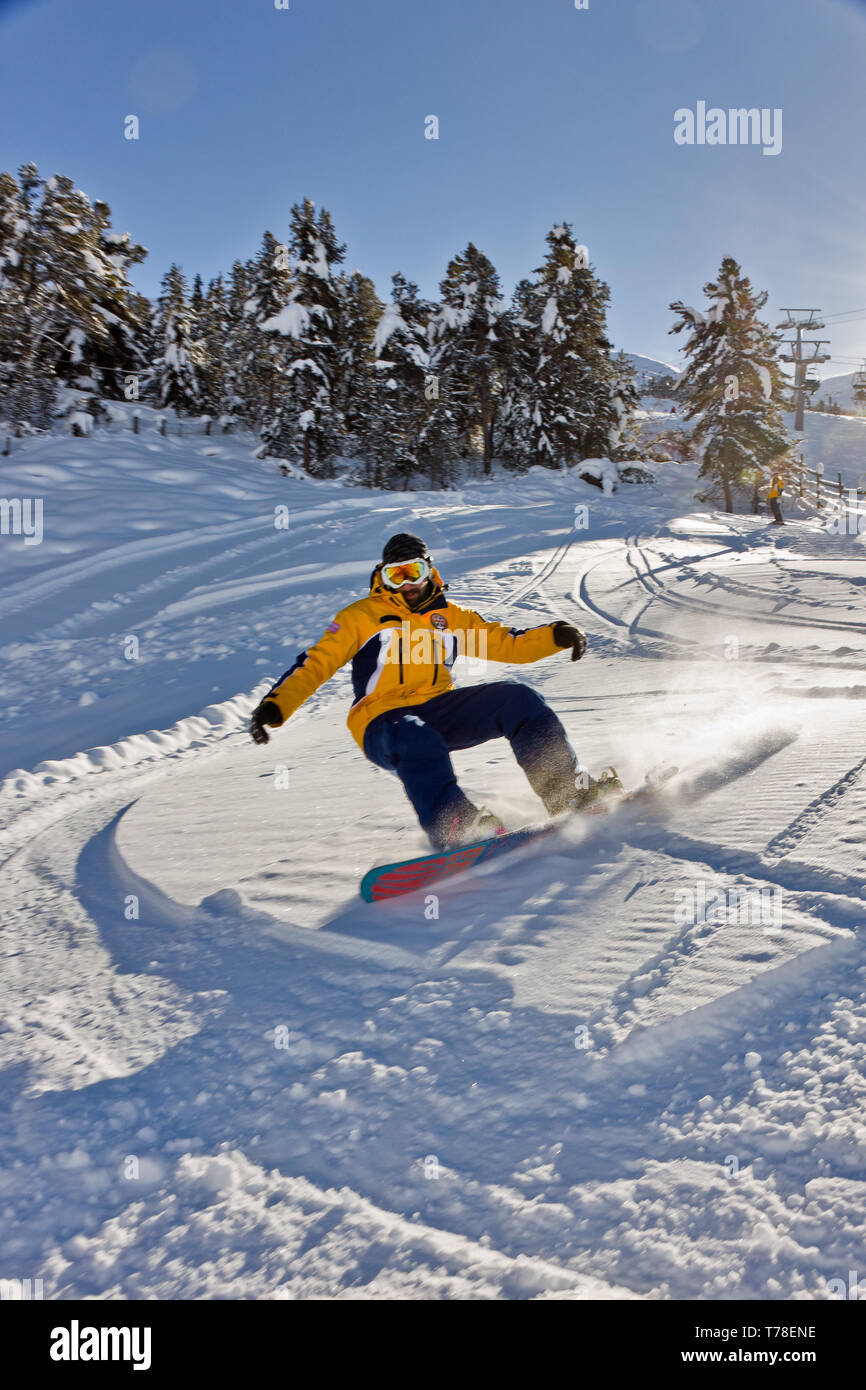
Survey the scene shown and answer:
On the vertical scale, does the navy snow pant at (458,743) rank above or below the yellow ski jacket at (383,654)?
below

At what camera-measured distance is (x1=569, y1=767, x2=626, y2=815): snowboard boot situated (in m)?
3.29

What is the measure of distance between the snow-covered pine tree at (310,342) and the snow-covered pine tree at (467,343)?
4937 millimetres

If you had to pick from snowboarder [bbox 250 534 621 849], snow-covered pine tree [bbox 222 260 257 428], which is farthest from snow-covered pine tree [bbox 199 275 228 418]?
snowboarder [bbox 250 534 621 849]

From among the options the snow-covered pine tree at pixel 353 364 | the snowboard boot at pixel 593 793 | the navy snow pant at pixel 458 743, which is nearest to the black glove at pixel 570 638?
the navy snow pant at pixel 458 743

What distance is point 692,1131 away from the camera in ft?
5.37

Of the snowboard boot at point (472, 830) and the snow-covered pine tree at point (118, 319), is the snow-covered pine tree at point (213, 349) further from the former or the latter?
the snowboard boot at point (472, 830)

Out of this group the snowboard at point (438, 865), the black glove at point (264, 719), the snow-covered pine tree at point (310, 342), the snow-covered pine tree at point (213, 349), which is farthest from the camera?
the snow-covered pine tree at point (213, 349)

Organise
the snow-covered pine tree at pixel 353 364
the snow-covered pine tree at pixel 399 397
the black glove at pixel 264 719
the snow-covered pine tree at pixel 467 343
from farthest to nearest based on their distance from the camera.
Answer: the snow-covered pine tree at pixel 467 343 → the snow-covered pine tree at pixel 353 364 → the snow-covered pine tree at pixel 399 397 → the black glove at pixel 264 719

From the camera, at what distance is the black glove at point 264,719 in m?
3.07

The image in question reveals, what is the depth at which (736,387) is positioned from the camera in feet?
105

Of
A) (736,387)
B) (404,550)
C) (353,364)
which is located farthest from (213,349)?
(404,550)

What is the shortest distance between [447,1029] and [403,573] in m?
Result: 2.13

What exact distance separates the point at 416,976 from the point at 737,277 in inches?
1464

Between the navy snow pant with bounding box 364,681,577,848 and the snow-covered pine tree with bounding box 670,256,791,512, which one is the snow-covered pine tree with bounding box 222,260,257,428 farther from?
the navy snow pant with bounding box 364,681,577,848
